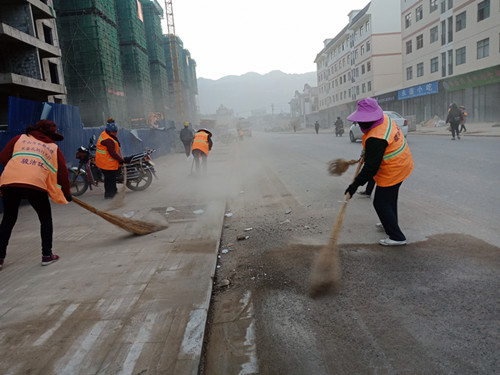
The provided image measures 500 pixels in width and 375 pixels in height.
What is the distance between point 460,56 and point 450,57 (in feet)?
4.92

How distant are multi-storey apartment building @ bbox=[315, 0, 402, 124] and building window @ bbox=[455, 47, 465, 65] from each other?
37.8 ft

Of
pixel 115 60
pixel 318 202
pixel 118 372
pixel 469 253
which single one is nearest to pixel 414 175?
pixel 318 202

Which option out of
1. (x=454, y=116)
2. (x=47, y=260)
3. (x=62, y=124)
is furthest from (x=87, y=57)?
(x=47, y=260)

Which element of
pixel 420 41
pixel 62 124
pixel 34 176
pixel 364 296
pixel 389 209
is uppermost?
pixel 420 41

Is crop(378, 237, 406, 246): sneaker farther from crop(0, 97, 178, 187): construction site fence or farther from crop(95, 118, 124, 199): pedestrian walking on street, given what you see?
crop(0, 97, 178, 187): construction site fence

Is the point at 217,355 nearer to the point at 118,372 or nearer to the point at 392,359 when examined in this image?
the point at 118,372

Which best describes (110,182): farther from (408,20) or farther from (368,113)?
(408,20)

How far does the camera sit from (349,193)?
13.6 feet

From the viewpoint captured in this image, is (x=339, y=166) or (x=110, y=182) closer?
(x=339, y=166)

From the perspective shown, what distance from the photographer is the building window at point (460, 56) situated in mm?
29750

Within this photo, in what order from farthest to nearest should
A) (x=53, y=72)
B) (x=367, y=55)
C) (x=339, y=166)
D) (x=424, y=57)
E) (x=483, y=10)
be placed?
1. (x=367, y=55)
2. (x=424, y=57)
3. (x=53, y=72)
4. (x=483, y=10)
5. (x=339, y=166)

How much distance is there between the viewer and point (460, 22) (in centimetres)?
3005

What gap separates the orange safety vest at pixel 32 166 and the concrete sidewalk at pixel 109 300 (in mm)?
973

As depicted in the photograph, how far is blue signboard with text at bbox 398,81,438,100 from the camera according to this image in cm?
3403
